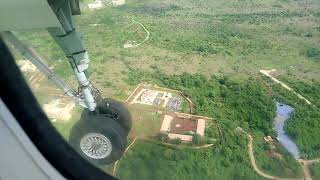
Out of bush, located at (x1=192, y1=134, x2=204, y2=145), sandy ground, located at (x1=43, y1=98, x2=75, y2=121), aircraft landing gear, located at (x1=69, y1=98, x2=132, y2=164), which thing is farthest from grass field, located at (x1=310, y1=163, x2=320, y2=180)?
aircraft landing gear, located at (x1=69, y1=98, x2=132, y2=164)

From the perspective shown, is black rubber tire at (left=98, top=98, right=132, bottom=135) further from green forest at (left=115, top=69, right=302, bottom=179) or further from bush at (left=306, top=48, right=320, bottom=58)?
bush at (left=306, top=48, right=320, bottom=58)

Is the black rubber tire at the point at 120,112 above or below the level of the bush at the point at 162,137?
above

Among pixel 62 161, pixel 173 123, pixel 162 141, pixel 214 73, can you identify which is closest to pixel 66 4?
pixel 62 161

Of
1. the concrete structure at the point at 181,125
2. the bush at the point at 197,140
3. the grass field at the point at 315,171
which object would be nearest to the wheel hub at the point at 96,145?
the concrete structure at the point at 181,125

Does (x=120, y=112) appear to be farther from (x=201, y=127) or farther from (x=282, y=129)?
(x=282, y=129)

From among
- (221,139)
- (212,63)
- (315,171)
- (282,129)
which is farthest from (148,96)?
(212,63)

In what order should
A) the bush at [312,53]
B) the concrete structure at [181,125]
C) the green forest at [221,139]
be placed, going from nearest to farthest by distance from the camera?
the green forest at [221,139]
the concrete structure at [181,125]
the bush at [312,53]

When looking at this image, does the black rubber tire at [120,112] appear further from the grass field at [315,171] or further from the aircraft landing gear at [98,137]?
the grass field at [315,171]
